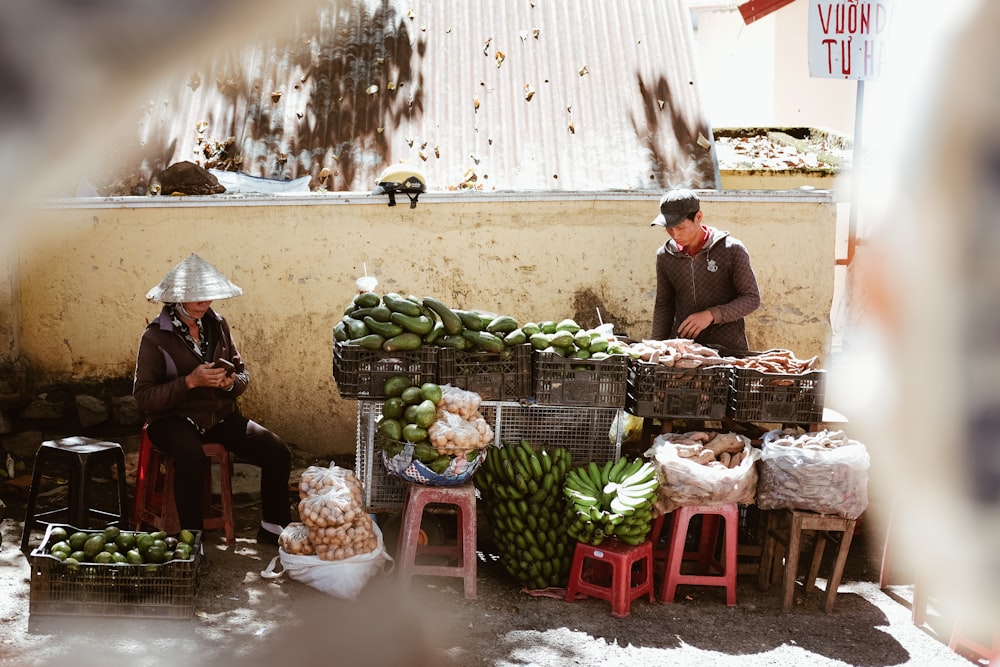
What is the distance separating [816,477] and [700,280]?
4.70 ft

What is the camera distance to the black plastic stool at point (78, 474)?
510cm

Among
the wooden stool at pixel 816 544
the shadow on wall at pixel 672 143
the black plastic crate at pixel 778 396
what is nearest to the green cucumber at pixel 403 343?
the black plastic crate at pixel 778 396

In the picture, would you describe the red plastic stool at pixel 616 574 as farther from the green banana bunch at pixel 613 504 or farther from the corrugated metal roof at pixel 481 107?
the corrugated metal roof at pixel 481 107

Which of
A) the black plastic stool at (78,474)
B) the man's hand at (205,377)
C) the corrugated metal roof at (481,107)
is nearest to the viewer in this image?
→ the black plastic stool at (78,474)

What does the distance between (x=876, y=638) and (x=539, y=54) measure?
6043mm

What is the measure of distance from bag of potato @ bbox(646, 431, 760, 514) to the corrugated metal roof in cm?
308

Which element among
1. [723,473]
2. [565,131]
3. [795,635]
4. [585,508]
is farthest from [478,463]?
[565,131]

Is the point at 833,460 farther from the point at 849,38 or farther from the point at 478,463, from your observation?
the point at 849,38

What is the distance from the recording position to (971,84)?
14.3 inches

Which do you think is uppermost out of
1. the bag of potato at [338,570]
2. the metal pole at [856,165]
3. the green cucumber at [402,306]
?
the metal pole at [856,165]

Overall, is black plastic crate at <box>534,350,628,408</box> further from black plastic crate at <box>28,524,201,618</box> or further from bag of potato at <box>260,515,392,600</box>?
black plastic crate at <box>28,524,201,618</box>

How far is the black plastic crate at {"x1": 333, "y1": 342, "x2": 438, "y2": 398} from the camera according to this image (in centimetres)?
495

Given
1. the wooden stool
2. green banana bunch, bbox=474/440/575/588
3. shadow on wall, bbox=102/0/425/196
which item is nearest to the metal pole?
the wooden stool

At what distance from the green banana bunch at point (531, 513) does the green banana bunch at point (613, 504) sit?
0.41 feet
